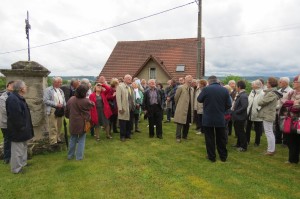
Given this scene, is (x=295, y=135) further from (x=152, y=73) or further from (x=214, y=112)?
(x=152, y=73)

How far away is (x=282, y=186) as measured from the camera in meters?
Answer: 4.76

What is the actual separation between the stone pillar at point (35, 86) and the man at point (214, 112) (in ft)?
13.2

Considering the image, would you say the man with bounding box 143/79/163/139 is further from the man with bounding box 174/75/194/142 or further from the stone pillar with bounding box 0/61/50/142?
the stone pillar with bounding box 0/61/50/142

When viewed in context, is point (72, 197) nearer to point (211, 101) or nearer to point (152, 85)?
point (211, 101)

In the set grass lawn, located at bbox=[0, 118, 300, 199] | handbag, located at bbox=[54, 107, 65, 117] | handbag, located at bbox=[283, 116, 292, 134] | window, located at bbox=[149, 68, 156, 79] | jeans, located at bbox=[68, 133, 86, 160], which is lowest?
grass lawn, located at bbox=[0, 118, 300, 199]

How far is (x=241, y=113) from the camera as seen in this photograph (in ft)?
22.7

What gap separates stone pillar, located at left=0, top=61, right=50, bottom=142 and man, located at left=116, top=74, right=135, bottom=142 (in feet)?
7.00

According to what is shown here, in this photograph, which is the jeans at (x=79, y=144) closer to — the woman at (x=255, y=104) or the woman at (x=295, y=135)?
the woman at (x=255, y=104)

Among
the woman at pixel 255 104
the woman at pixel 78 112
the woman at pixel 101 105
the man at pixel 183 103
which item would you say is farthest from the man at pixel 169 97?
the woman at pixel 78 112

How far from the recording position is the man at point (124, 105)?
7824 millimetres

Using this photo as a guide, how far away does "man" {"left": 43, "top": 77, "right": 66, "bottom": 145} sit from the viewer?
21.8ft

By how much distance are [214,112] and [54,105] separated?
400 cm

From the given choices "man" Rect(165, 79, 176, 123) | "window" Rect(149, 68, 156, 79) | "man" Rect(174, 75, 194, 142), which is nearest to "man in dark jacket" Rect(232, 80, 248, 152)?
"man" Rect(174, 75, 194, 142)

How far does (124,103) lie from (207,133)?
113 inches
